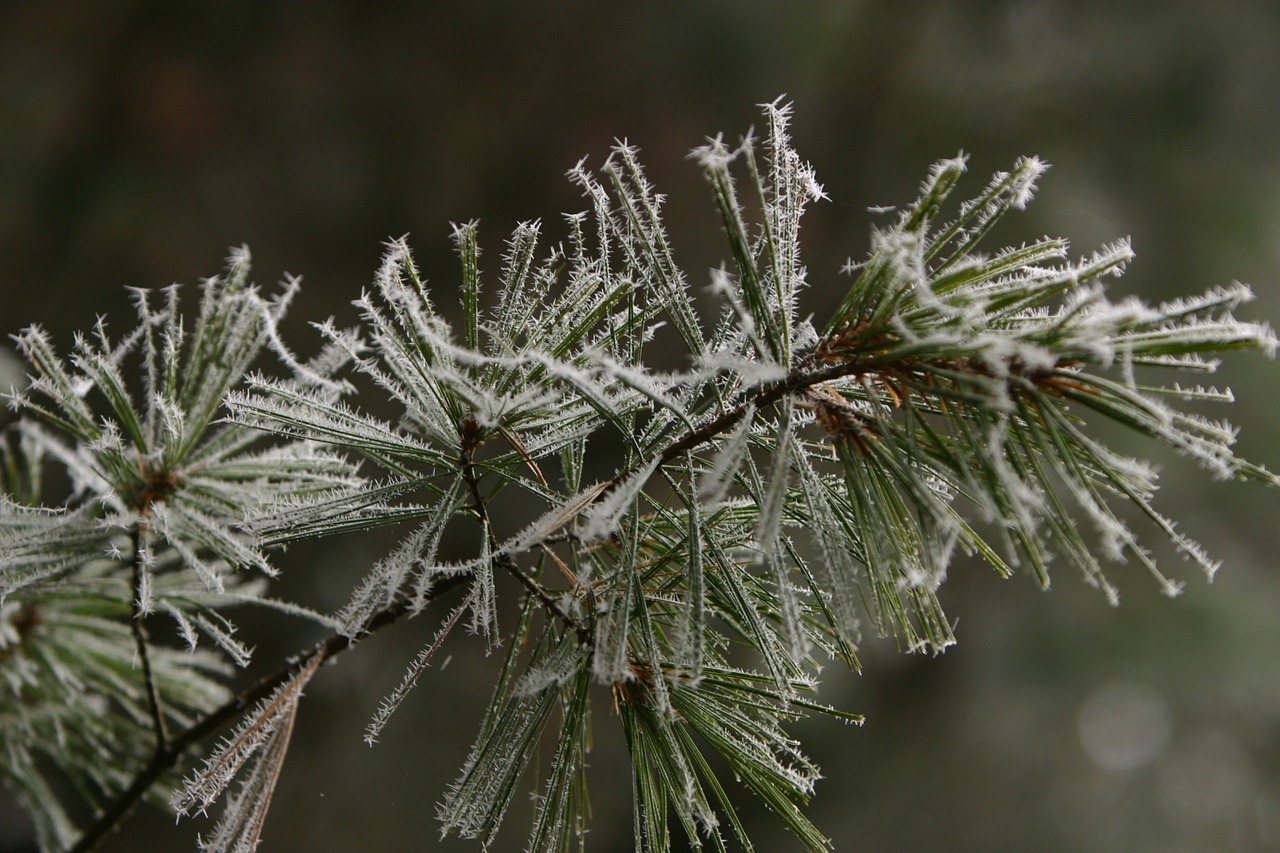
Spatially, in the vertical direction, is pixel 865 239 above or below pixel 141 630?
above

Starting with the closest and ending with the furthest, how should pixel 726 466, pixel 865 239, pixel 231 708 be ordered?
pixel 726 466 < pixel 231 708 < pixel 865 239

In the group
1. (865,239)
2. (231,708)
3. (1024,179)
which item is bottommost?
(231,708)

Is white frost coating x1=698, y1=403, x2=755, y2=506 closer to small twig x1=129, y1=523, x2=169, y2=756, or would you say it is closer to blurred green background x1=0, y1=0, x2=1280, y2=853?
small twig x1=129, y1=523, x2=169, y2=756

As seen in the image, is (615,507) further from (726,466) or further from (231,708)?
(231,708)

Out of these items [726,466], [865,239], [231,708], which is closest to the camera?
[726,466]

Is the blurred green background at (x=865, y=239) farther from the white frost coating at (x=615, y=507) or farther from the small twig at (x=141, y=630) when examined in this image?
the white frost coating at (x=615, y=507)

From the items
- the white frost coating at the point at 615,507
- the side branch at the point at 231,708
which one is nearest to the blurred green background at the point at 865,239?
the side branch at the point at 231,708

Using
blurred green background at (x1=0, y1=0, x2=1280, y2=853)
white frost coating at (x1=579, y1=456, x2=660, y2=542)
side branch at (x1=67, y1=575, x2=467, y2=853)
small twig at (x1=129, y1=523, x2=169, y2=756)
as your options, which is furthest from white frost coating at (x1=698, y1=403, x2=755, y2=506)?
blurred green background at (x1=0, y1=0, x2=1280, y2=853)

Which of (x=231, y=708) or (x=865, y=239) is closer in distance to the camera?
(x=231, y=708)

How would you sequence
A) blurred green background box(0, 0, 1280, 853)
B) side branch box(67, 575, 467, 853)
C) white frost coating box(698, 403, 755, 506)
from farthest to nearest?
blurred green background box(0, 0, 1280, 853)
side branch box(67, 575, 467, 853)
white frost coating box(698, 403, 755, 506)

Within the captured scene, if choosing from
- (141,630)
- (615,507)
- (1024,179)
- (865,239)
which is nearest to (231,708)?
(141,630)
